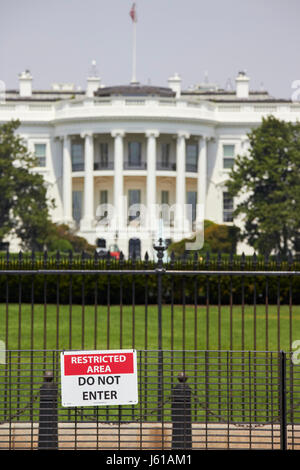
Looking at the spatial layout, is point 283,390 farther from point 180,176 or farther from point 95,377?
point 180,176

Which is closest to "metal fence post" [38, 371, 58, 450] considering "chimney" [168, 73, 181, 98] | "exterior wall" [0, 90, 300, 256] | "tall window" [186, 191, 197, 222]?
"exterior wall" [0, 90, 300, 256]

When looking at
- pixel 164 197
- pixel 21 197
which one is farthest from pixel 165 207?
pixel 21 197

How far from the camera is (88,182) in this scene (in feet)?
198

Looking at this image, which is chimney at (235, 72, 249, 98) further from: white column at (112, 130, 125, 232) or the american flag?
white column at (112, 130, 125, 232)

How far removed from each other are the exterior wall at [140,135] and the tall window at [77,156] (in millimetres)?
458

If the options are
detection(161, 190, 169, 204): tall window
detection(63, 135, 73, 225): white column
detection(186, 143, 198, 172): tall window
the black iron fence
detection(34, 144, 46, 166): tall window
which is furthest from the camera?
detection(34, 144, 46, 166): tall window

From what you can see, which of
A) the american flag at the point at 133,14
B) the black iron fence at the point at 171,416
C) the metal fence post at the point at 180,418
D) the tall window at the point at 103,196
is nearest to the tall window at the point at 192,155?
the tall window at the point at 103,196

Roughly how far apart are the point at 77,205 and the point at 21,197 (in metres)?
15.8

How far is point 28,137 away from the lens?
64812 millimetres

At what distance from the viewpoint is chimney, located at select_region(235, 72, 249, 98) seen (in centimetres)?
6894

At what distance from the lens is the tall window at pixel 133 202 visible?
59.8 meters

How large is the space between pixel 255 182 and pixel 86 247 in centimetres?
1025

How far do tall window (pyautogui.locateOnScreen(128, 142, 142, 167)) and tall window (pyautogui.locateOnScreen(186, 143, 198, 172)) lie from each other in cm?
323

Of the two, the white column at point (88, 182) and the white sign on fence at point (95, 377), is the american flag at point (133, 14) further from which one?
the white sign on fence at point (95, 377)
